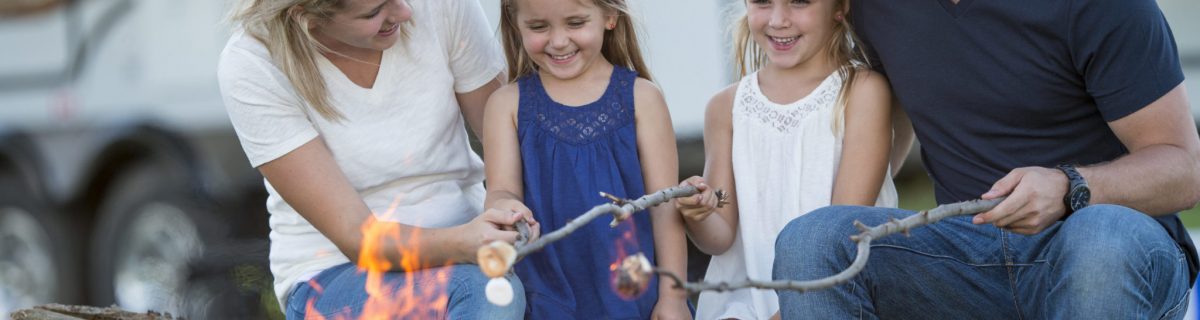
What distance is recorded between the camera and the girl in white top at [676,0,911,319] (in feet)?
10.3

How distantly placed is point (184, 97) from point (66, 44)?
844 mm

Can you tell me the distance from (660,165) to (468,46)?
0.54 metres

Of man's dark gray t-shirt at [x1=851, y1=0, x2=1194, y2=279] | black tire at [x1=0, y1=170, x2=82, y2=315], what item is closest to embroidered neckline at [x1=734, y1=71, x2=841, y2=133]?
man's dark gray t-shirt at [x1=851, y1=0, x2=1194, y2=279]

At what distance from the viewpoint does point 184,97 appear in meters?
6.62

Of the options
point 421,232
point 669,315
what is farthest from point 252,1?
point 669,315

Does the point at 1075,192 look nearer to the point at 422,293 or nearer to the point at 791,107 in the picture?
the point at 791,107

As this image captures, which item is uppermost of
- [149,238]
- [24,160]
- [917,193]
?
[917,193]

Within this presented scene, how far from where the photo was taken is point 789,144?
3.24m

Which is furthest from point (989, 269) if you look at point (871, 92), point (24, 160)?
point (24, 160)

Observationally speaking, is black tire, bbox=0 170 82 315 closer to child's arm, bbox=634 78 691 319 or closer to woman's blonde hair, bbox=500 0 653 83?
woman's blonde hair, bbox=500 0 653 83

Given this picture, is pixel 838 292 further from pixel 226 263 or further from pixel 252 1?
pixel 226 263

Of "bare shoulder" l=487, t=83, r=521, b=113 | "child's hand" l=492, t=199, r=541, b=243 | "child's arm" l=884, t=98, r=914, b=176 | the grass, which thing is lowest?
the grass

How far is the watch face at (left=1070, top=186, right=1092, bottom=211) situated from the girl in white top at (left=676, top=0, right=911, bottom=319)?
0.52 metres

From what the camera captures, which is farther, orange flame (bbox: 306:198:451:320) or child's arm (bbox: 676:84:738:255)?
child's arm (bbox: 676:84:738:255)
